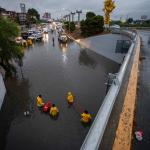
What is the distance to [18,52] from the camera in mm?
17594

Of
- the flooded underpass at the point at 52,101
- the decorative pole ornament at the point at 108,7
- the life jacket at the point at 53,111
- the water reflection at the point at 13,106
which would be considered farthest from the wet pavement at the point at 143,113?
the decorative pole ornament at the point at 108,7

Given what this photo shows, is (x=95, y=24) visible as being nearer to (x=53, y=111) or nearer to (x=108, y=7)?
(x=108, y=7)

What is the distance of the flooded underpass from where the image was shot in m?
10.5

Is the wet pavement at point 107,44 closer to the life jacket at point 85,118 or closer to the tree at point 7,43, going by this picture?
the tree at point 7,43

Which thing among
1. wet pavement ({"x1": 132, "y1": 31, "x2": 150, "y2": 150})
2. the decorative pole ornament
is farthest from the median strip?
the decorative pole ornament

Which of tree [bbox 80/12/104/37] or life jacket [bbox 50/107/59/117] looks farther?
tree [bbox 80/12/104/37]

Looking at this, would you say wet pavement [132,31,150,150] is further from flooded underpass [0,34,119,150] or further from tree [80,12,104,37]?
tree [80,12,104,37]

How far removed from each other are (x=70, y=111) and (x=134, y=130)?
10.0 meters

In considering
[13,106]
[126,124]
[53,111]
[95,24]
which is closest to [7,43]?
[13,106]

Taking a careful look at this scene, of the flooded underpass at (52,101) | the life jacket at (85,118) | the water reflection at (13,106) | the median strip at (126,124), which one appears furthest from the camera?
the water reflection at (13,106)

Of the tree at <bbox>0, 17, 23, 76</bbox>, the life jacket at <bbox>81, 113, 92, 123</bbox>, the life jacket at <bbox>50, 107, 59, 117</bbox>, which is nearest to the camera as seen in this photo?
the life jacket at <bbox>81, 113, 92, 123</bbox>

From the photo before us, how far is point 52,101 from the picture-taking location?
50.0 feet

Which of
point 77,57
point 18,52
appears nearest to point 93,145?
point 18,52

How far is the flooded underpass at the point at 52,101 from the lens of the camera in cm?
1048
